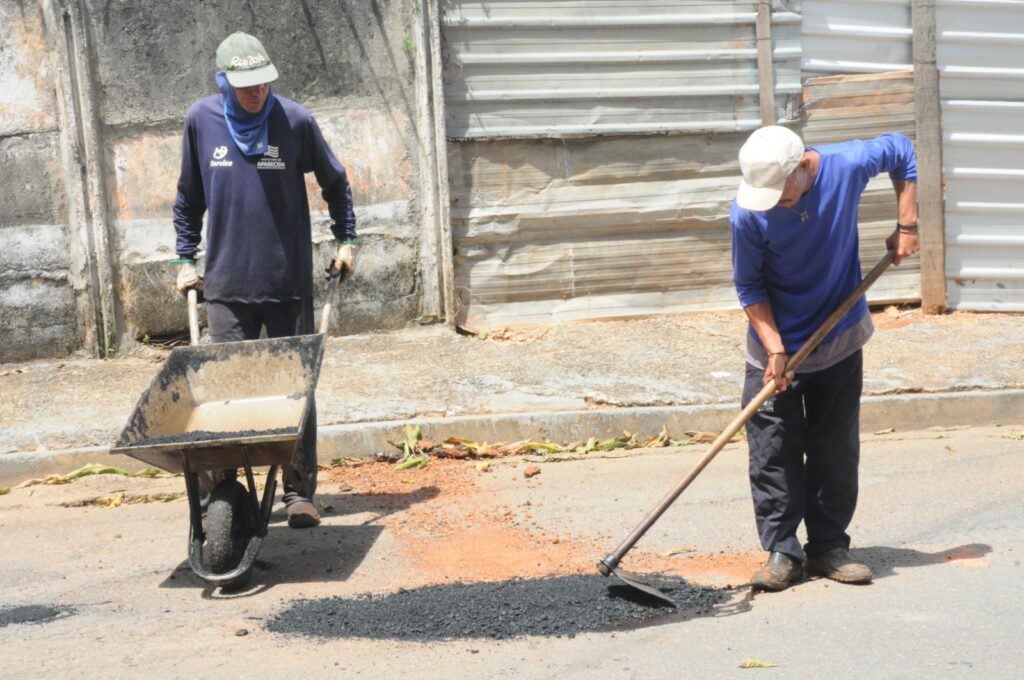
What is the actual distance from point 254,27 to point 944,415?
18.6ft

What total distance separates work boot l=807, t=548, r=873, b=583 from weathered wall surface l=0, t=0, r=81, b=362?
616cm

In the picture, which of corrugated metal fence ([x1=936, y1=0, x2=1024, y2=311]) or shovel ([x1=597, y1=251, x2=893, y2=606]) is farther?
corrugated metal fence ([x1=936, y1=0, x2=1024, y2=311])

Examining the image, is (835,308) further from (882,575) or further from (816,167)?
(882,575)

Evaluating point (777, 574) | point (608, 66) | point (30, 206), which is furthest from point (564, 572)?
point (30, 206)

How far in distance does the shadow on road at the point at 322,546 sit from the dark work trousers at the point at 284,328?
230mm

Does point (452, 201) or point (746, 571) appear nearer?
point (746, 571)

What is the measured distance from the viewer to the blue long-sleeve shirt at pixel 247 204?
237 inches

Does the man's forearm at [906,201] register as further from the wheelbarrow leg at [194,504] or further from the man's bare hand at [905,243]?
the wheelbarrow leg at [194,504]

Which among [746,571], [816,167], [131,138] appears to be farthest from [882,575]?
[131,138]

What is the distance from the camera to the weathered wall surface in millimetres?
8938

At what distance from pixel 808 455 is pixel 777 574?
1.71ft

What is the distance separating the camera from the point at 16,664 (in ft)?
14.6

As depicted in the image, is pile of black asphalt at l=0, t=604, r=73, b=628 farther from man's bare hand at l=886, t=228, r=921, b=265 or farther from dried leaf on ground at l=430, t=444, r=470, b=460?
man's bare hand at l=886, t=228, r=921, b=265

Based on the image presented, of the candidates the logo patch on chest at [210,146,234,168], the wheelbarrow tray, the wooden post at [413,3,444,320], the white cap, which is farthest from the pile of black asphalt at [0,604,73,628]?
the wooden post at [413,3,444,320]
